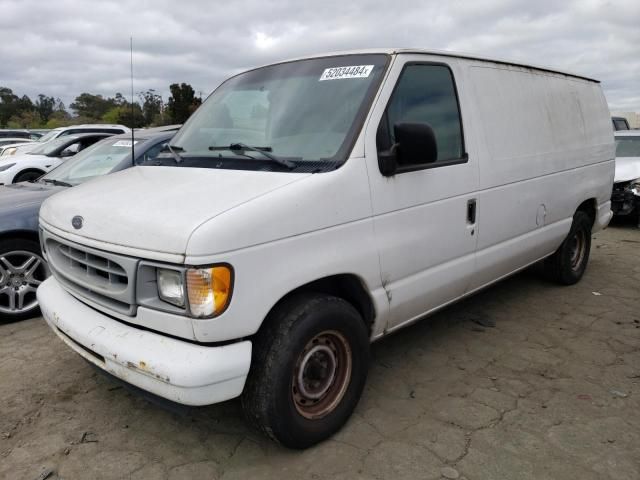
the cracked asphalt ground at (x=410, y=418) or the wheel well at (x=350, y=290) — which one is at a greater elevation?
the wheel well at (x=350, y=290)

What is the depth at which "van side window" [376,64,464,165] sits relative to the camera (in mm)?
3031

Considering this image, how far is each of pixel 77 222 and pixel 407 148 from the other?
5.96 feet

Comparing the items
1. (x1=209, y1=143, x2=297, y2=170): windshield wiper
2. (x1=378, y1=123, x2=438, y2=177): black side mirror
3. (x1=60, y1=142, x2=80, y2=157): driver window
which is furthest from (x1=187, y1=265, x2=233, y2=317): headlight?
(x1=60, y1=142, x2=80, y2=157): driver window

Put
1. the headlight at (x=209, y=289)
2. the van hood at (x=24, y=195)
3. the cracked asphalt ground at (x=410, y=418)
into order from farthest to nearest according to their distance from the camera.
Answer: the van hood at (x=24, y=195), the cracked asphalt ground at (x=410, y=418), the headlight at (x=209, y=289)

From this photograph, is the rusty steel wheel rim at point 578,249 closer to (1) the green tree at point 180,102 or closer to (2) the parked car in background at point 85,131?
(2) the parked car in background at point 85,131

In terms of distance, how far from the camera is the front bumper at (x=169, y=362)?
7.40ft

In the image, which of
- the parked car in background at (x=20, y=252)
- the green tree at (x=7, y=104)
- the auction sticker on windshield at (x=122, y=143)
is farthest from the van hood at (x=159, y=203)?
the green tree at (x=7, y=104)

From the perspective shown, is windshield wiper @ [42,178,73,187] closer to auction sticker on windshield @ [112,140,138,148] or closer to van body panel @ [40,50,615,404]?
auction sticker on windshield @ [112,140,138,148]

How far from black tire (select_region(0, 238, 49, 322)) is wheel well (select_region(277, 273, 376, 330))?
2952 mm

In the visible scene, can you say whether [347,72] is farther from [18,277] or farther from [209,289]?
[18,277]

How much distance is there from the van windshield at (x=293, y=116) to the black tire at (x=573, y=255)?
314 cm

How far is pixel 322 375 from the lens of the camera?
285 cm

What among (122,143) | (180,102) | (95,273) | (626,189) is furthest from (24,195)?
(180,102)

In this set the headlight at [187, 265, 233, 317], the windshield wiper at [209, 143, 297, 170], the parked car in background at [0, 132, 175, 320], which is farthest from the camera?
the parked car in background at [0, 132, 175, 320]
